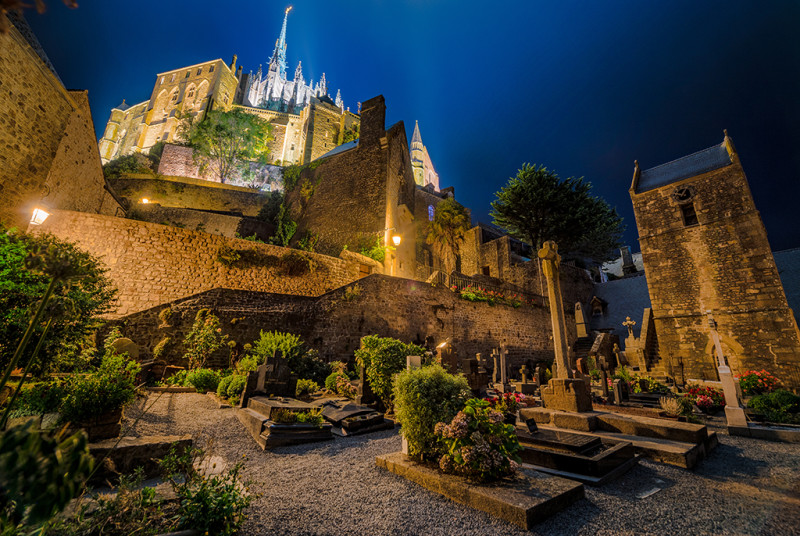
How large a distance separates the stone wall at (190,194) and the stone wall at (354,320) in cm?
1785

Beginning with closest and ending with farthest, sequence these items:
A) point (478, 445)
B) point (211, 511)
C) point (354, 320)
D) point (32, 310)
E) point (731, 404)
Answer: point (211, 511), point (478, 445), point (32, 310), point (731, 404), point (354, 320)

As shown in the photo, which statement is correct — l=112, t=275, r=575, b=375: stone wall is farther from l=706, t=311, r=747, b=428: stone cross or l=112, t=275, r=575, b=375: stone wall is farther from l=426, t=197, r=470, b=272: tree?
l=706, t=311, r=747, b=428: stone cross

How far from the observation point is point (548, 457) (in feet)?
14.7

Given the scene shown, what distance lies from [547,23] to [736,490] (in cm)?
11083

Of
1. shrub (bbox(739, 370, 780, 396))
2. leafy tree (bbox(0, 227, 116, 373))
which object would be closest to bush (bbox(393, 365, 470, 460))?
leafy tree (bbox(0, 227, 116, 373))

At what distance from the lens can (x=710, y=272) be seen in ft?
50.7

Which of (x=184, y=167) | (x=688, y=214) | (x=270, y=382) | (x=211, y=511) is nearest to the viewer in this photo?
(x=211, y=511)

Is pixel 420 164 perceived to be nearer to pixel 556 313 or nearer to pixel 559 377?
pixel 556 313

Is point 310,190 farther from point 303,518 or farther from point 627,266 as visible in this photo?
point 627,266

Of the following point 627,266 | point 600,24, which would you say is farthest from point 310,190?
point 600,24

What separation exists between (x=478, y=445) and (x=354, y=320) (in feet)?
32.5

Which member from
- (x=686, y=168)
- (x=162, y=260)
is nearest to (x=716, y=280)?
(x=686, y=168)

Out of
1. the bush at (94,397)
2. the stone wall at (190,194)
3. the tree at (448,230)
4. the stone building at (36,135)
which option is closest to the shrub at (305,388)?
the bush at (94,397)

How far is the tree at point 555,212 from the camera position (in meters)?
23.6
